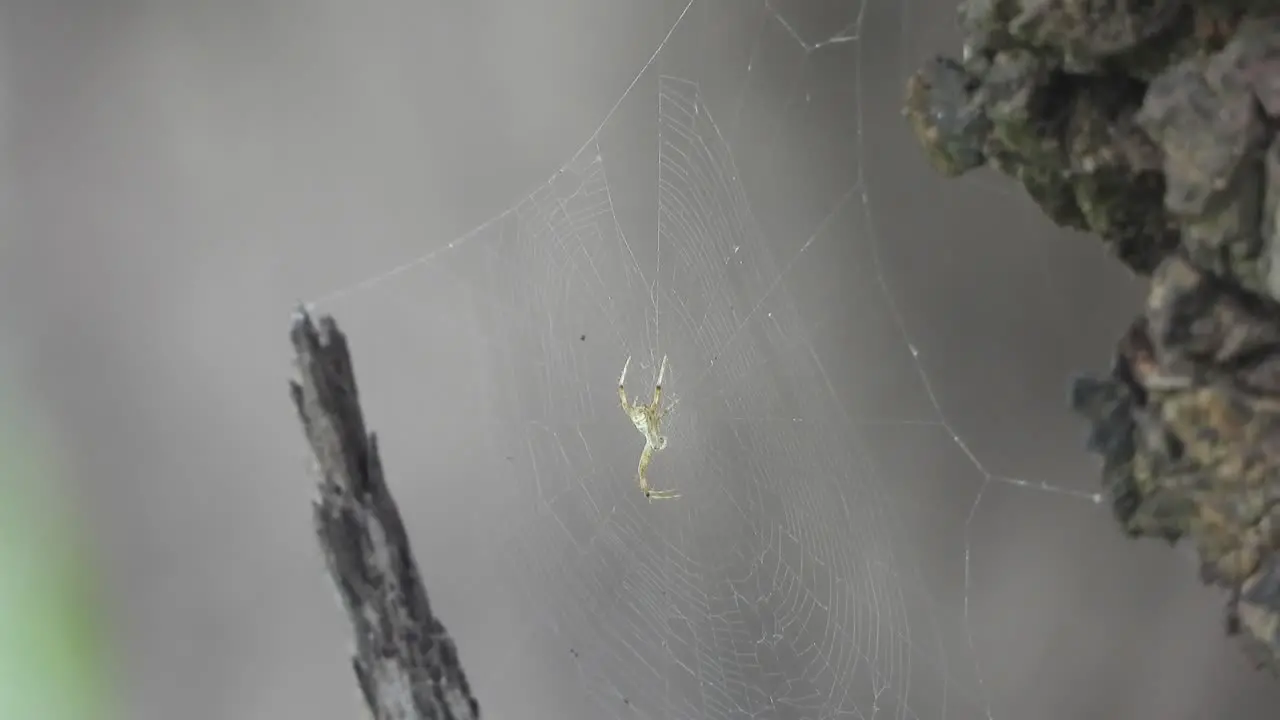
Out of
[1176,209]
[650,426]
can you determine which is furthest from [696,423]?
[1176,209]

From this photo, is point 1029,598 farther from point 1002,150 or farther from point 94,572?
point 94,572

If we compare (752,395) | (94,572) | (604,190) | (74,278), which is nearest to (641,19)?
(604,190)

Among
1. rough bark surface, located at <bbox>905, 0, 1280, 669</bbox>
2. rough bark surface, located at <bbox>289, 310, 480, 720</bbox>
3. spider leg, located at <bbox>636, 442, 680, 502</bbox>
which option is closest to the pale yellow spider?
spider leg, located at <bbox>636, 442, 680, 502</bbox>

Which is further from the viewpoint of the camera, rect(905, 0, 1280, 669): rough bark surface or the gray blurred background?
the gray blurred background

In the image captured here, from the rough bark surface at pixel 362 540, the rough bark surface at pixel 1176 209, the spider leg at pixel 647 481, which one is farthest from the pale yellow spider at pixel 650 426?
the rough bark surface at pixel 1176 209

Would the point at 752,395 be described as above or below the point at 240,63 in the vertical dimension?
below

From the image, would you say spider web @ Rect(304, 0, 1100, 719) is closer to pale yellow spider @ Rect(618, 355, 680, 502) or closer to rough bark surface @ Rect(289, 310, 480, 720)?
pale yellow spider @ Rect(618, 355, 680, 502)

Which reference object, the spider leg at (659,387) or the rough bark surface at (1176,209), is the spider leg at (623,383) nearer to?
the spider leg at (659,387)
